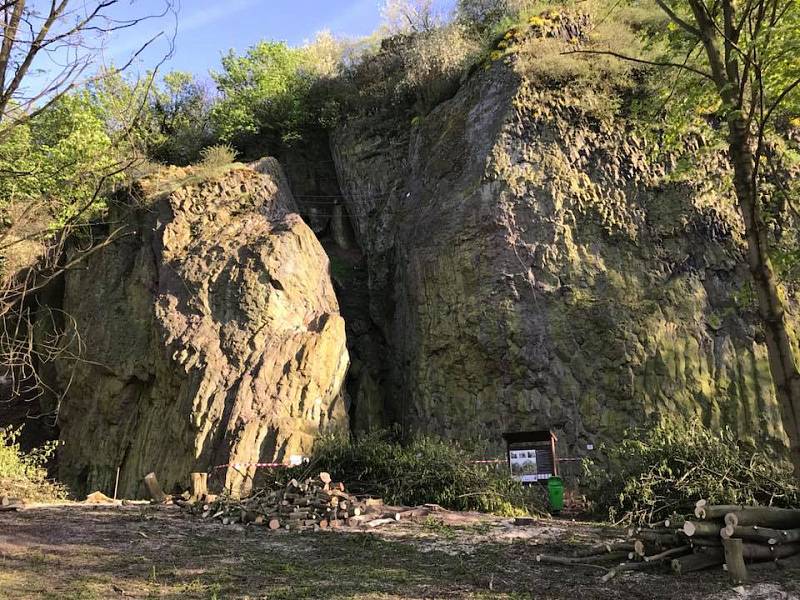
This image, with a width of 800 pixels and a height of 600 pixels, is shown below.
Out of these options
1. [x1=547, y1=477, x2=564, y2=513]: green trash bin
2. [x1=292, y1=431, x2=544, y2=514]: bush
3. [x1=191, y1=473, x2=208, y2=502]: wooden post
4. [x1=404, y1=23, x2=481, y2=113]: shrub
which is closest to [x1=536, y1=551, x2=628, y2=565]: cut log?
[x1=292, y1=431, x2=544, y2=514]: bush

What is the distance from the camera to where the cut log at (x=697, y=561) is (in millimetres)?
6098

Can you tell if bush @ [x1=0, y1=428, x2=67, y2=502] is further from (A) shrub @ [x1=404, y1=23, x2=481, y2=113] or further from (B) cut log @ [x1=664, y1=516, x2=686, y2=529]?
(A) shrub @ [x1=404, y1=23, x2=481, y2=113]

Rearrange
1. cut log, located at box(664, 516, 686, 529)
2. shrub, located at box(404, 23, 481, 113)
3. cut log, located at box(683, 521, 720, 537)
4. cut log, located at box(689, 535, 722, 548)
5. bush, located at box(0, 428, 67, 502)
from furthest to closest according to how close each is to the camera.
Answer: shrub, located at box(404, 23, 481, 113) → bush, located at box(0, 428, 67, 502) → cut log, located at box(664, 516, 686, 529) → cut log, located at box(689, 535, 722, 548) → cut log, located at box(683, 521, 720, 537)

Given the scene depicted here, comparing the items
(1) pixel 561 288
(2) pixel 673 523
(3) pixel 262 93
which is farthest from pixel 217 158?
(2) pixel 673 523

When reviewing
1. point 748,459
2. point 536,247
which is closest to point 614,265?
point 536,247

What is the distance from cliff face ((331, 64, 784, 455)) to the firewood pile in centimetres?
720

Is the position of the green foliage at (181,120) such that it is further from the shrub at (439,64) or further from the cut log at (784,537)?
the cut log at (784,537)

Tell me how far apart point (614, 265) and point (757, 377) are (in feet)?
13.1

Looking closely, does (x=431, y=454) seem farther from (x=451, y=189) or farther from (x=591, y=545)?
(x=451, y=189)

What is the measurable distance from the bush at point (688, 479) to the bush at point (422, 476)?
1.69 metres

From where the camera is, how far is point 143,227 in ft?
61.1

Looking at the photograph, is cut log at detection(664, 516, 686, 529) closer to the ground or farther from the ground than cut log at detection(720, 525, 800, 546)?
farther from the ground

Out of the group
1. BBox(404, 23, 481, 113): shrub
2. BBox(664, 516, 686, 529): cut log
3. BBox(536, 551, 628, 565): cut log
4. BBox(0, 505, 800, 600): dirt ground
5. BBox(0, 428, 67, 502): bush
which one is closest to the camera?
BBox(0, 505, 800, 600): dirt ground

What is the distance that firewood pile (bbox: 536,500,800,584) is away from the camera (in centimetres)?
590
